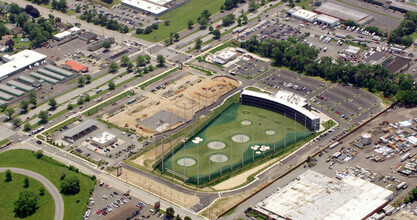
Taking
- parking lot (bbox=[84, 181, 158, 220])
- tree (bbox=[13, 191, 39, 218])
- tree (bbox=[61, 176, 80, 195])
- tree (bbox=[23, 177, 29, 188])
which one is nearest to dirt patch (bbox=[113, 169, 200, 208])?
parking lot (bbox=[84, 181, 158, 220])

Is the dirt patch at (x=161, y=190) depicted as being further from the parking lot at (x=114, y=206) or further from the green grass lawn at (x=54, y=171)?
the green grass lawn at (x=54, y=171)

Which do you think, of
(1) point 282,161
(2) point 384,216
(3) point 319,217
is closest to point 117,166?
(1) point 282,161

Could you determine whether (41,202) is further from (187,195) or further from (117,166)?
(187,195)

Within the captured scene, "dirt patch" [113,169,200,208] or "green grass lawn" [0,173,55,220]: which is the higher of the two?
"dirt patch" [113,169,200,208]

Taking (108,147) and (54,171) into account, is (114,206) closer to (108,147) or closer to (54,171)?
(54,171)

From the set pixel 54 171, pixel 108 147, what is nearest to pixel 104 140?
pixel 108 147

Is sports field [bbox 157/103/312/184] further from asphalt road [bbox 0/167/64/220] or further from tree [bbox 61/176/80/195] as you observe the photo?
Result: asphalt road [bbox 0/167/64/220]
